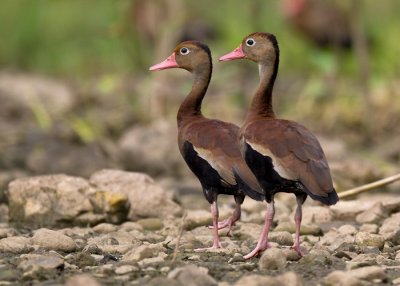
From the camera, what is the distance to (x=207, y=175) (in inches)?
303

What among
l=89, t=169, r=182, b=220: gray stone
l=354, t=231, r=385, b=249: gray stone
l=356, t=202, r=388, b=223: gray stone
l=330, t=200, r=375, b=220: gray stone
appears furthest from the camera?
l=89, t=169, r=182, b=220: gray stone

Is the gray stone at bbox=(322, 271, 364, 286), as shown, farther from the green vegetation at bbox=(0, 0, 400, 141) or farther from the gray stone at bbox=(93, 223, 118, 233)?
the green vegetation at bbox=(0, 0, 400, 141)

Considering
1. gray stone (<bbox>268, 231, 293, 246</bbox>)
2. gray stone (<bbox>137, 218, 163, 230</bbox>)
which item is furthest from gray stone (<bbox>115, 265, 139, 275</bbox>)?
gray stone (<bbox>137, 218, 163, 230</bbox>)

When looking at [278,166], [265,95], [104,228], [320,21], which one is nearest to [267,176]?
[278,166]

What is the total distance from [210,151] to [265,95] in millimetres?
519

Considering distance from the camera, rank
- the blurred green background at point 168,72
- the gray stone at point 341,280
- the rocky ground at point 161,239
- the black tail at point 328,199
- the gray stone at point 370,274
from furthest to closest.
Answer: the blurred green background at point 168,72, the black tail at point 328,199, the rocky ground at point 161,239, the gray stone at point 370,274, the gray stone at point 341,280

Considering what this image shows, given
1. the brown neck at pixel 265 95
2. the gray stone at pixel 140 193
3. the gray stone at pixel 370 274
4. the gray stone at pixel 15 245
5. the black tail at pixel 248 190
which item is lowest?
the gray stone at pixel 370 274

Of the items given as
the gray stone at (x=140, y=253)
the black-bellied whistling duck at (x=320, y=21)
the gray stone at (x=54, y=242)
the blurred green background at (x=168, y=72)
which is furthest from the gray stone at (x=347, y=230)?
the black-bellied whistling duck at (x=320, y=21)

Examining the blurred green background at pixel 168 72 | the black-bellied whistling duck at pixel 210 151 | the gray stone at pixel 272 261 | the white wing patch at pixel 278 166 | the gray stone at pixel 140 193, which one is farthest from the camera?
the blurred green background at pixel 168 72

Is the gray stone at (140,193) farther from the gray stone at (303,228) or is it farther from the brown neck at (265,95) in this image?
the brown neck at (265,95)

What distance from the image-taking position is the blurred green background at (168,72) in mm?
14398

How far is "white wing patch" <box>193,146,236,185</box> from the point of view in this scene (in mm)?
7512

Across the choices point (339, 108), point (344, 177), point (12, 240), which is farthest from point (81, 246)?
point (339, 108)

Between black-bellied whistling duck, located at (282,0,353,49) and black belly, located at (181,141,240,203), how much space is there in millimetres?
9950
